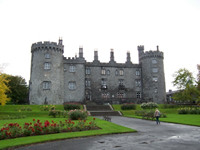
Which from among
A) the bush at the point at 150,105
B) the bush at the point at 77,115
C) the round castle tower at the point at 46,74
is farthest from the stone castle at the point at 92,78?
the bush at the point at 77,115

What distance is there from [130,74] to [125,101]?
293 inches

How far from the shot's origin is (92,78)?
157 ft

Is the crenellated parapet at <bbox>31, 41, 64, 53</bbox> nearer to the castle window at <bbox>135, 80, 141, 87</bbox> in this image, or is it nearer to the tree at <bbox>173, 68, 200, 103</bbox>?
the castle window at <bbox>135, 80, 141, 87</bbox>

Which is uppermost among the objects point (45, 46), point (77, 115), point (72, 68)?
point (45, 46)

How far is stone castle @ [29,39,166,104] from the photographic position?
136 ft

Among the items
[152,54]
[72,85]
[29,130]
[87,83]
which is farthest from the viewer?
[152,54]

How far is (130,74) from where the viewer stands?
50.0m

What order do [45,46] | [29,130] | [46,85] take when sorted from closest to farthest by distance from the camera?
[29,130] < [46,85] < [45,46]

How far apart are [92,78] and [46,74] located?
11949 mm

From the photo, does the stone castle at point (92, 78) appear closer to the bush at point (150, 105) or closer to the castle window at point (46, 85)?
the castle window at point (46, 85)

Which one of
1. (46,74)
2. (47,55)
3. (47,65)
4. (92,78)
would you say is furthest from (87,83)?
(47,55)

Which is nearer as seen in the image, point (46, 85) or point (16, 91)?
point (46, 85)

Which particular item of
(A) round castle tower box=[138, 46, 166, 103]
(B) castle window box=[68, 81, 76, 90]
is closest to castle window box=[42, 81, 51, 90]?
(B) castle window box=[68, 81, 76, 90]

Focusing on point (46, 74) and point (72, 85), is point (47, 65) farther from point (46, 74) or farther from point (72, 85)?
point (72, 85)
